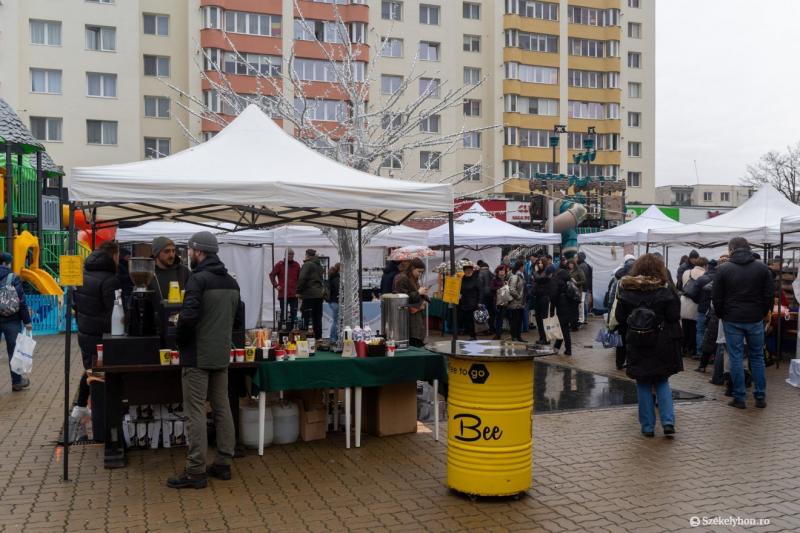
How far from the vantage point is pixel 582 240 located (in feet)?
79.4

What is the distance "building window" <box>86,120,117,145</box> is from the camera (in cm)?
4438

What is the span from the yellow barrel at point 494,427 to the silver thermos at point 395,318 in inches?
92.4

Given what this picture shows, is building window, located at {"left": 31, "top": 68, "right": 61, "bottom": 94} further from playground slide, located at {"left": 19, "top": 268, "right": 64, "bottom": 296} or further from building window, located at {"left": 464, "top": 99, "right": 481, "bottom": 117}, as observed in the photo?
playground slide, located at {"left": 19, "top": 268, "right": 64, "bottom": 296}

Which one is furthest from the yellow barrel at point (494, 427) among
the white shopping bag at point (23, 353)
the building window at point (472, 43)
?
the building window at point (472, 43)

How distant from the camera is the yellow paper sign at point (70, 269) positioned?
6.42 metres

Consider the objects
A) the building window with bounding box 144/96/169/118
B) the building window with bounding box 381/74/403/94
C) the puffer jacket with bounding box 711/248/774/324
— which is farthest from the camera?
the building window with bounding box 381/74/403/94

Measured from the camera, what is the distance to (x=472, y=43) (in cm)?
5566

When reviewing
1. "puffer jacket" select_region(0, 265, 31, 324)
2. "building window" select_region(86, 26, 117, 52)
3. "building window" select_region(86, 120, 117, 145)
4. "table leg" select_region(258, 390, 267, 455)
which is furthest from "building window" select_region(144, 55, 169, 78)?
"table leg" select_region(258, 390, 267, 455)

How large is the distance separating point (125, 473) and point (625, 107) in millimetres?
59153

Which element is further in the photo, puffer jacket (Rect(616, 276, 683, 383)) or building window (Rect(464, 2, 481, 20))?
building window (Rect(464, 2, 481, 20))

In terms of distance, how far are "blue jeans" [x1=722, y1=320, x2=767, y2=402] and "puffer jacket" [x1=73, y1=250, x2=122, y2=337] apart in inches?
269

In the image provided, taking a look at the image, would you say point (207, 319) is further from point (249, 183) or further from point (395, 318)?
point (395, 318)

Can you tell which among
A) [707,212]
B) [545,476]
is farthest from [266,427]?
[707,212]

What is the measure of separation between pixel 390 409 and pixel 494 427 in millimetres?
2339
